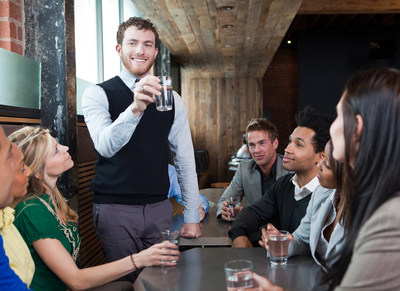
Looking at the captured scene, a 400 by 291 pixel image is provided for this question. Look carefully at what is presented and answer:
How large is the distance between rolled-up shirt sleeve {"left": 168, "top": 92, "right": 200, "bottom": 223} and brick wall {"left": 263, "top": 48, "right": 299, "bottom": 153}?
9.96m

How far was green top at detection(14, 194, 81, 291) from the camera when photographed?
4.45 feet

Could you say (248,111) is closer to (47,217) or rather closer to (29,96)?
(29,96)

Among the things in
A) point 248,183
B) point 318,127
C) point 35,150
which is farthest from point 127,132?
point 248,183

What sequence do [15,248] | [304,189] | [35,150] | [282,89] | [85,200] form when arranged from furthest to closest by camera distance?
[282,89] < [85,200] < [304,189] < [35,150] < [15,248]

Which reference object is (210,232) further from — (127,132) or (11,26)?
(11,26)

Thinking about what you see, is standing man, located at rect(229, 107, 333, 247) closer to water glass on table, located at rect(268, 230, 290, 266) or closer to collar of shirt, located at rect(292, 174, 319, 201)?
collar of shirt, located at rect(292, 174, 319, 201)

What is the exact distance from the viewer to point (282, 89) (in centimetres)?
1180

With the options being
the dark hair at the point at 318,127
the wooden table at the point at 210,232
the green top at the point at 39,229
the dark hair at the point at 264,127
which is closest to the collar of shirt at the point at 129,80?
the green top at the point at 39,229

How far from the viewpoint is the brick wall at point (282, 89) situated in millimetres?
11719

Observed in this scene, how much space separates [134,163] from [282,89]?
415 inches

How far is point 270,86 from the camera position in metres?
11.8

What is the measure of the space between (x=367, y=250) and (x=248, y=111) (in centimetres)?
860

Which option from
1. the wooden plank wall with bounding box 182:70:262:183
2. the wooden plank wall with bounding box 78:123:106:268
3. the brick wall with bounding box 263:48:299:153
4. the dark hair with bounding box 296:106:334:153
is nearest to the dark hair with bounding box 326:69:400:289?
the dark hair with bounding box 296:106:334:153

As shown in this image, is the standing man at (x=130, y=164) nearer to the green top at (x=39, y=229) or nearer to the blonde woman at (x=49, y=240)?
the blonde woman at (x=49, y=240)
